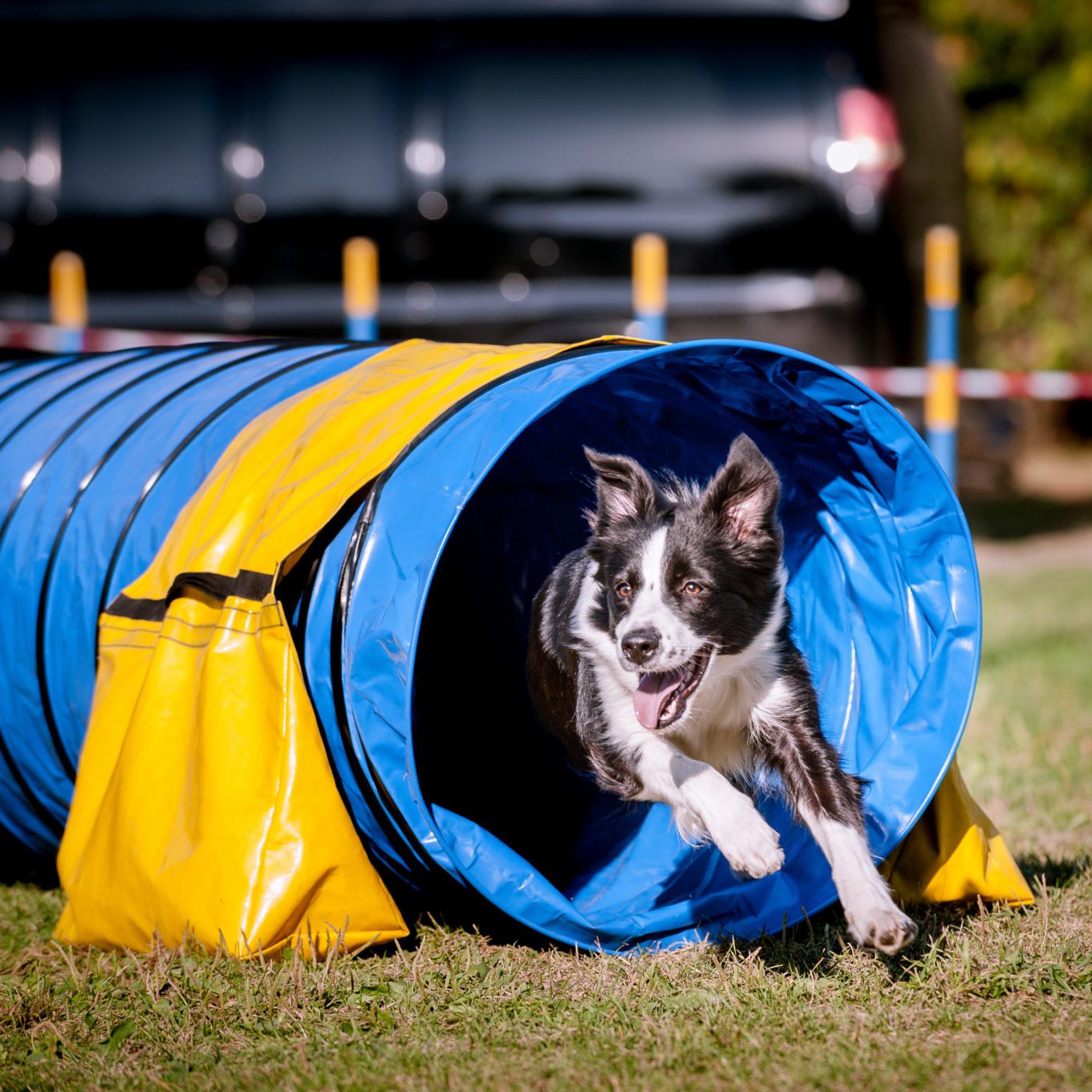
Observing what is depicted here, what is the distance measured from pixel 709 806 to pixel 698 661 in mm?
525

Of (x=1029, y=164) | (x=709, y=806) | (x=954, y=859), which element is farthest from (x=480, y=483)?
(x=1029, y=164)

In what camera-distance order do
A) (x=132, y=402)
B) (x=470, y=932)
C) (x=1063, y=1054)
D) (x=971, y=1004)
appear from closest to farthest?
(x=1063, y=1054), (x=971, y=1004), (x=470, y=932), (x=132, y=402)

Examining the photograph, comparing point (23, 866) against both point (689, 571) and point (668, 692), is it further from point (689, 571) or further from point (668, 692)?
point (689, 571)

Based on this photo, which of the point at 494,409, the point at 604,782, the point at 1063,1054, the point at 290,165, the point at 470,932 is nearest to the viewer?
the point at 1063,1054

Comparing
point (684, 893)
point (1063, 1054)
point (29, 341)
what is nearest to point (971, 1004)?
point (1063, 1054)

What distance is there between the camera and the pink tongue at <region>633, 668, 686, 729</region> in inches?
146

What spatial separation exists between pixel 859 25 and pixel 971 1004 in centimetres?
572

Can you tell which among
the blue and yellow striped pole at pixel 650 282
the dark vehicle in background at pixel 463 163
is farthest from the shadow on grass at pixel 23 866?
the blue and yellow striped pole at pixel 650 282

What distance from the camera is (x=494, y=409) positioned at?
332 centimetres

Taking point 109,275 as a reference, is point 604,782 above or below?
below

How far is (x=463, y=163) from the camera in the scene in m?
7.34

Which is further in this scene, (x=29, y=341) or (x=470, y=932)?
(x=29, y=341)

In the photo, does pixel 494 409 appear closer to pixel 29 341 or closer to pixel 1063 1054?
pixel 1063 1054

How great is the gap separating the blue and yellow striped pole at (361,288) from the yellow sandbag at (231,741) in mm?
3719
